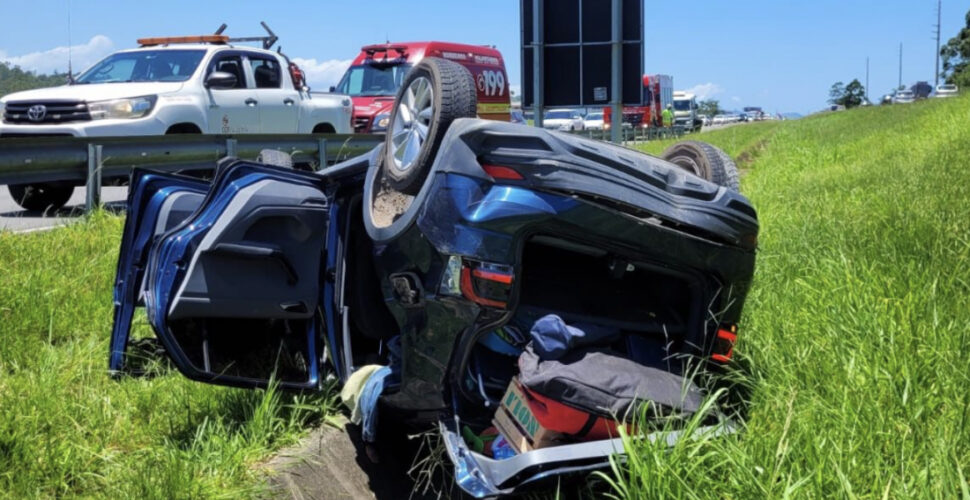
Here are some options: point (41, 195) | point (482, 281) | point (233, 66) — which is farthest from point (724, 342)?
point (233, 66)

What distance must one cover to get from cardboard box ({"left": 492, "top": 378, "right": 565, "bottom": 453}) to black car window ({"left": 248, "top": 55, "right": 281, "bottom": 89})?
10267mm

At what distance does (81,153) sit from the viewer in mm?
7703

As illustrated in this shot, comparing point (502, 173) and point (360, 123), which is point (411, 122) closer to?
point (502, 173)

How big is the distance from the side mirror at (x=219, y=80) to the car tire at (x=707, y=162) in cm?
794

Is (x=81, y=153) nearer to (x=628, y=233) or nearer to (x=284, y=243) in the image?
(x=284, y=243)

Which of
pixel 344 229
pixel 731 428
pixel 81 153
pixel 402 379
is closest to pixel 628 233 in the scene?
pixel 731 428

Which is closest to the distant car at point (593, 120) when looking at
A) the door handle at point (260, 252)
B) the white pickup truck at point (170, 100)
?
the white pickup truck at point (170, 100)

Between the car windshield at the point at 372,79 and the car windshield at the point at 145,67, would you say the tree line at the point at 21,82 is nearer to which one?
the car windshield at the point at 145,67

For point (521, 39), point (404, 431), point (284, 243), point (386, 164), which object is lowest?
point (404, 431)

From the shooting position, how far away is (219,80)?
10805 mm

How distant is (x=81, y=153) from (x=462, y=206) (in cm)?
605

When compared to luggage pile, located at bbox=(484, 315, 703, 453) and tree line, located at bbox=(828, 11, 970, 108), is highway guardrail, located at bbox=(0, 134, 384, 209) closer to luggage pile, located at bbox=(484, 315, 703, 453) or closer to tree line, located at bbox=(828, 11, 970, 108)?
luggage pile, located at bbox=(484, 315, 703, 453)

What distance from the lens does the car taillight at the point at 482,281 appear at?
2.70 metres

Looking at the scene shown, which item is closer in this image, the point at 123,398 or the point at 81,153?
the point at 123,398
